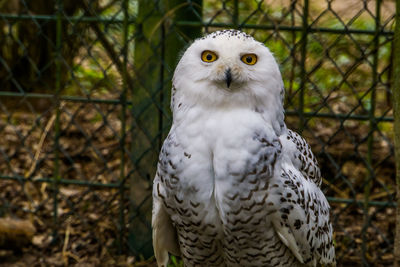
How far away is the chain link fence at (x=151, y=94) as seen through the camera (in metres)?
3.63

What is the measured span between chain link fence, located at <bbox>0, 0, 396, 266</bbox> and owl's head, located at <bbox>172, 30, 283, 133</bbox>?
1.10m

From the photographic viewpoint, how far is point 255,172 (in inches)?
88.9

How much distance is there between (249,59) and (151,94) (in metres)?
1.58

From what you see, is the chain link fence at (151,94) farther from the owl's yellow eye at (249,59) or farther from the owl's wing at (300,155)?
the owl's yellow eye at (249,59)

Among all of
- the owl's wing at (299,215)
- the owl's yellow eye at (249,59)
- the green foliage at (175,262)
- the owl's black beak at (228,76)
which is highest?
the owl's yellow eye at (249,59)

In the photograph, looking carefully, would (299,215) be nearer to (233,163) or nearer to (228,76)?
(233,163)

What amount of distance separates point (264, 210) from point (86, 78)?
10.2 ft

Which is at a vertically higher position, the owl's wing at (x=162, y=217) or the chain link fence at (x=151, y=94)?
the chain link fence at (x=151, y=94)

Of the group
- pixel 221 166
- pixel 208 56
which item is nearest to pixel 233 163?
pixel 221 166

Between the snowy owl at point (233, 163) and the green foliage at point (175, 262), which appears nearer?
the snowy owl at point (233, 163)

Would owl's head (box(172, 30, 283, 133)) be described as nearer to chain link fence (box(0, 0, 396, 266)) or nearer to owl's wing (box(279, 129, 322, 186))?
owl's wing (box(279, 129, 322, 186))

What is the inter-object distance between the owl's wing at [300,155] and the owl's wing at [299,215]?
0.05 m

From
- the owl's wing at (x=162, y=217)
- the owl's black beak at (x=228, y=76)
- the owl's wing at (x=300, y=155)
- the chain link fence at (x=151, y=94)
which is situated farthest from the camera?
the chain link fence at (x=151, y=94)

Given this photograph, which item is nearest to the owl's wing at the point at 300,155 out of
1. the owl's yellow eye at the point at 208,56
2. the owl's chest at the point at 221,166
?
the owl's chest at the point at 221,166
